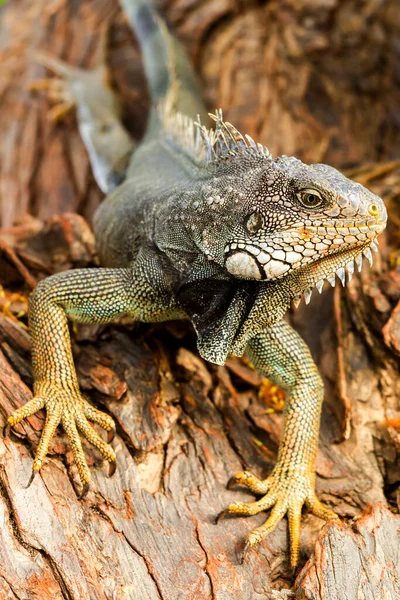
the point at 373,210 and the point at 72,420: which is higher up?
the point at 373,210

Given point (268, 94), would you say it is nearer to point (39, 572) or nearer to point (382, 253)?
point (382, 253)

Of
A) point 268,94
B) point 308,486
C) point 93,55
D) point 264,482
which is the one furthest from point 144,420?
point 93,55

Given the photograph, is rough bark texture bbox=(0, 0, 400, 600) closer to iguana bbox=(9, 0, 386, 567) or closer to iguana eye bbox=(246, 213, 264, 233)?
iguana bbox=(9, 0, 386, 567)

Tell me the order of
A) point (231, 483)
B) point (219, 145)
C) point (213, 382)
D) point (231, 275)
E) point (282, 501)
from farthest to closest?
1. point (213, 382)
2. point (219, 145)
3. point (231, 483)
4. point (282, 501)
5. point (231, 275)

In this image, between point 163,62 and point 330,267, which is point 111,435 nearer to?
point 330,267

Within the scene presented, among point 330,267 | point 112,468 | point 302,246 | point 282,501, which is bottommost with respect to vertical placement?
point 282,501

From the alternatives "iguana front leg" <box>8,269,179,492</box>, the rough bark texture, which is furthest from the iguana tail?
"iguana front leg" <box>8,269,179,492</box>

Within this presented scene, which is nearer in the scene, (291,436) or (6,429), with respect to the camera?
(6,429)

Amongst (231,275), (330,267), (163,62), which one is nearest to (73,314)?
(231,275)
